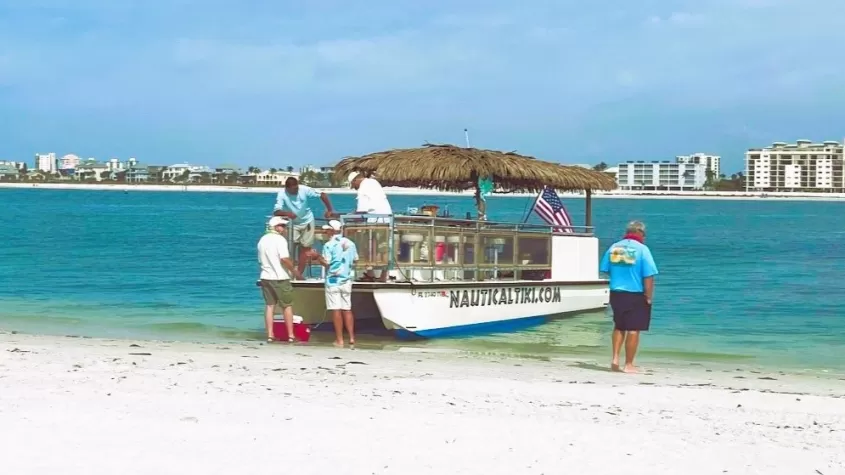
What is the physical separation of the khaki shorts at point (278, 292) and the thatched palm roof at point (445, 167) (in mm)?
2855

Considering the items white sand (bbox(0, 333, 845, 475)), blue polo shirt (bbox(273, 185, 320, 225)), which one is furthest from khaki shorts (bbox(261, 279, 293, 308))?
white sand (bbox(0, 333, 845, 475))

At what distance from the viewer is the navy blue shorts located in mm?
11406

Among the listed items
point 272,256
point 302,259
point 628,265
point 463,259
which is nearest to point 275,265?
point 272,256

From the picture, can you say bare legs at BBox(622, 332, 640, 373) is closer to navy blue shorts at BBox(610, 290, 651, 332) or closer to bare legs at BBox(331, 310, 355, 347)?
navy blue shorts at BBox(610, 290, 651, 332)

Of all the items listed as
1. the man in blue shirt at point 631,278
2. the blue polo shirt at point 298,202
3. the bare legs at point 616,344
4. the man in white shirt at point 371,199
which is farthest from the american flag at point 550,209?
the man in blue shirt at point 631,278

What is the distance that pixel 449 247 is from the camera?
50.9 ft

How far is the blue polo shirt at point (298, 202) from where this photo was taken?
1435 cm

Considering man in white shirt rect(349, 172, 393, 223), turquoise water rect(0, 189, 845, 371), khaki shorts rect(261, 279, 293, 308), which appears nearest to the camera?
khaki shorts rect(261, 279, 293, 308)

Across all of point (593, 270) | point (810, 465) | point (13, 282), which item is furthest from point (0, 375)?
point (13, 282)

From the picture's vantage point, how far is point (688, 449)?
7430 millimetres

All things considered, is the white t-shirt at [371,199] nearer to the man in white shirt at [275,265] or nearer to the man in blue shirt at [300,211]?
the man in blue shirt at [300,211]

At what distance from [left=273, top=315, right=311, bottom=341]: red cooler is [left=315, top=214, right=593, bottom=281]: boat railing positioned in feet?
3.41

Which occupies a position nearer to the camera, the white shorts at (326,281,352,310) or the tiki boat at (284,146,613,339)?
the white shorts at (326,281,352,310)

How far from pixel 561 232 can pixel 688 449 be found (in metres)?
10.8
